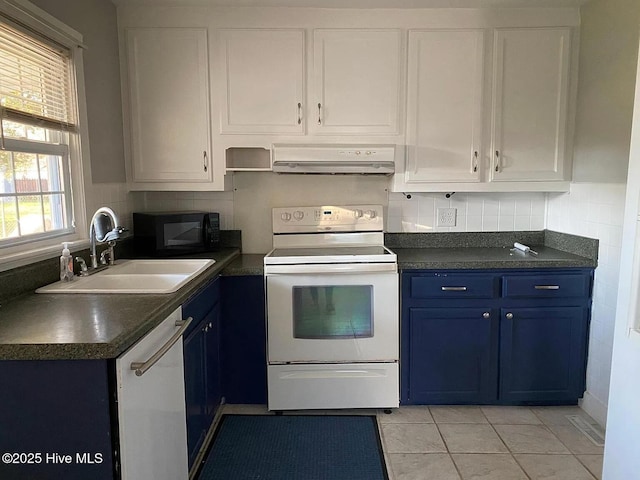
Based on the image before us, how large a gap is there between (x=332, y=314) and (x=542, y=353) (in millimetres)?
1231

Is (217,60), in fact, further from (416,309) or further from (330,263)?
(416,309)

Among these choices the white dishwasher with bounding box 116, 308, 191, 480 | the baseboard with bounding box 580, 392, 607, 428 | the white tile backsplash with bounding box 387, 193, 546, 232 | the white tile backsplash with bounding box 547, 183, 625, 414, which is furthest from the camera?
the white tile backsplash with bounding box 387, 193, 546, 232

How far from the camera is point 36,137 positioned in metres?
2.01

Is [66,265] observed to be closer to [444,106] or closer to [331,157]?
[331,157]

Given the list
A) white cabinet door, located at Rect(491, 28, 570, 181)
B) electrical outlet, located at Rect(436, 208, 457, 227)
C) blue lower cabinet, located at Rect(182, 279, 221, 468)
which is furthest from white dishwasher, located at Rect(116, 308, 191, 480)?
white cabinet door, located at Rect(491, 28, 570, 181)

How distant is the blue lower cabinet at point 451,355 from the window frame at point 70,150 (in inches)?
71.3

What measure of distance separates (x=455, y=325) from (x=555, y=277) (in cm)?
62

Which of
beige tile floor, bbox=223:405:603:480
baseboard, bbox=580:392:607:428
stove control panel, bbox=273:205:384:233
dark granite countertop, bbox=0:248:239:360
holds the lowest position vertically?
beige tile floor, bbox=223:405:603:480

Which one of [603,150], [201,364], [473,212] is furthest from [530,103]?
[201,364]

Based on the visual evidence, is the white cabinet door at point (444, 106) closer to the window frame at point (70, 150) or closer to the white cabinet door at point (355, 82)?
the white cabinet door at point (355, 82)

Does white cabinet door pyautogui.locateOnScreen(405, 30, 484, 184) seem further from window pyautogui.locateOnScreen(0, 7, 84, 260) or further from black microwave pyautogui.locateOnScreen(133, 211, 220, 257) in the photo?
window pyautogui.locateOnScreen(0, 7, 84, 260)

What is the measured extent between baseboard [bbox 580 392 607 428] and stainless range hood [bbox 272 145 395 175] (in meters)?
1.73

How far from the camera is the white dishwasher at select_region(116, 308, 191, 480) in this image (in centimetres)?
133

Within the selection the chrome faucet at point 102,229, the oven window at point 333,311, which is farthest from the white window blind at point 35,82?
the oven window at point 333,311
